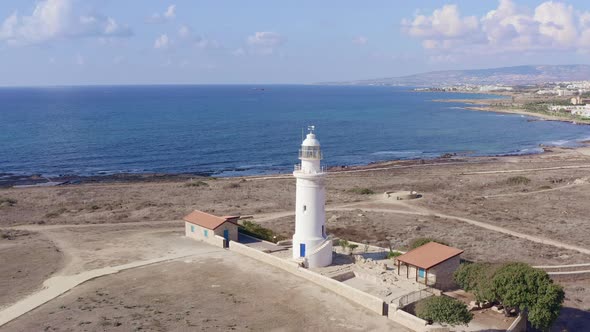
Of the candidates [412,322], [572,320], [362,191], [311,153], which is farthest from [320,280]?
[362,191]

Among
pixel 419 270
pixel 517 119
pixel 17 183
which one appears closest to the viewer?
pixel 419 270

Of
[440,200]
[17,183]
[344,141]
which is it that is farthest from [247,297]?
[344,141]

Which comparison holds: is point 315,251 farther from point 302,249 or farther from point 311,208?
point 311,208

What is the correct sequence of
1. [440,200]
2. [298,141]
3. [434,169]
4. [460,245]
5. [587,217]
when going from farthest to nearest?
[298,141], [434,169], [440,200], [587,217], [460,245]

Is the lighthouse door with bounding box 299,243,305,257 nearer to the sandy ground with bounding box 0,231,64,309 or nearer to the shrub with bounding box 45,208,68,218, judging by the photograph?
the sandy ground with bounding box 0,231,64,309

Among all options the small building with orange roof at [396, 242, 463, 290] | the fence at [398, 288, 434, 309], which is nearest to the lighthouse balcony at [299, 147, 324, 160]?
the small building with orange roof at [396, 242, 463, 290]

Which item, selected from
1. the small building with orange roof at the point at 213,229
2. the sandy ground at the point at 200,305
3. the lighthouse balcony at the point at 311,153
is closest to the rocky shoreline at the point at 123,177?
the small building with orange roof at the point at 213,229

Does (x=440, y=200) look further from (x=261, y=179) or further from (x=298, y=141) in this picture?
(x=298, y=141)
